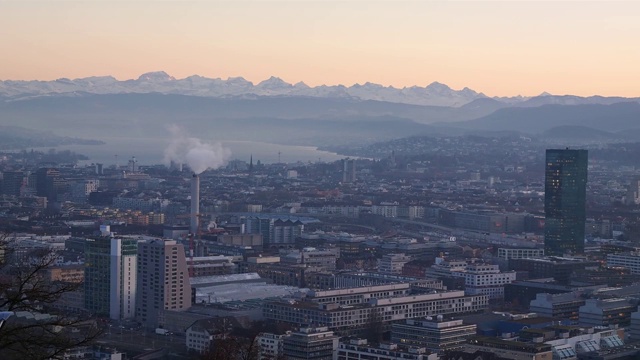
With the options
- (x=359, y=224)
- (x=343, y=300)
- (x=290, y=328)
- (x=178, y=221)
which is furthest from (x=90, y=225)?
(x=290, y=328)

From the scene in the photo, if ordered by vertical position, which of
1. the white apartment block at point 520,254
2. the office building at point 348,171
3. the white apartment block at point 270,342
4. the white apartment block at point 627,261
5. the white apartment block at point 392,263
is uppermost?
the white apartment block at point 270,342

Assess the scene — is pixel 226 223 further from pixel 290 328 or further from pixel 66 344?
pixel 66 344

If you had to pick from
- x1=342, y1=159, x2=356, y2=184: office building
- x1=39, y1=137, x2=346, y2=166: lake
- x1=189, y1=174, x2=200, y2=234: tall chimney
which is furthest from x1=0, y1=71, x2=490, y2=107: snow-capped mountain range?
x1=189, y1=174, x2=200, y2=234: tall chimney

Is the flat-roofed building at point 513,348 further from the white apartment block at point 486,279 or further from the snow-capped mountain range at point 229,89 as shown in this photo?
the snow-capped mountain range at point 229,89

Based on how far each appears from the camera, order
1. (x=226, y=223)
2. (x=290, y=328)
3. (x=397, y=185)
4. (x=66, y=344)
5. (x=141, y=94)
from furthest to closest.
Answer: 1. (x=141, y=94)
2. (x=397, y=185)
3. (x=226, y=223)
4. (x=290, y=328)
5. (x=66, y=344)

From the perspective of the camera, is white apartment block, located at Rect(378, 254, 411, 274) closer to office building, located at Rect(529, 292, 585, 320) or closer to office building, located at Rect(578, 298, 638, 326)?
office building, located at Rect(529, 292, 585, 320)

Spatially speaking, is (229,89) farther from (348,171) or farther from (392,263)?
Result: (392,263)

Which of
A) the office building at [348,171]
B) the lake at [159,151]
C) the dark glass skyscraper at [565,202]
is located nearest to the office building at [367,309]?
the dark glass skyscraper at [565,202]

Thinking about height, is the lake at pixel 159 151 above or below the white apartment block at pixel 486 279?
below
